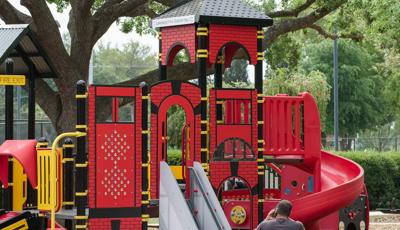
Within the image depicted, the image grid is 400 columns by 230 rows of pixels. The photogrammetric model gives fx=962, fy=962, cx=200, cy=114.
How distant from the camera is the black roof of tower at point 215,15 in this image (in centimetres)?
1545

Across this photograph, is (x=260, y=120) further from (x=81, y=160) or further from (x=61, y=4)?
(x=61, y=4)

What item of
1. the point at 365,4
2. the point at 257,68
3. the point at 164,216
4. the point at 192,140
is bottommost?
the point at 164,216

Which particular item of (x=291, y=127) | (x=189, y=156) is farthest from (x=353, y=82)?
(x=189, y=156)

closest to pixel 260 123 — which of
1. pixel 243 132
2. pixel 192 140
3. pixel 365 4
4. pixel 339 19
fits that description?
pixel 243 132

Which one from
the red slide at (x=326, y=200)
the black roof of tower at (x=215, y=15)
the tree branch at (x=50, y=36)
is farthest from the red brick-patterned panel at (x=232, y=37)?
the tree branch at (x=50, y=36)

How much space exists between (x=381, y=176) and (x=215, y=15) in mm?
16201

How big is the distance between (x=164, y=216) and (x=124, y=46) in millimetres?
108826

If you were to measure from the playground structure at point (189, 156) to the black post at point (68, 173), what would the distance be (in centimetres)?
2

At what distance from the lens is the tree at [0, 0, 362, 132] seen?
848 inches

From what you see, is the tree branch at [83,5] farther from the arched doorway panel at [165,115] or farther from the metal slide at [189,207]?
the metal slide at [189,207]

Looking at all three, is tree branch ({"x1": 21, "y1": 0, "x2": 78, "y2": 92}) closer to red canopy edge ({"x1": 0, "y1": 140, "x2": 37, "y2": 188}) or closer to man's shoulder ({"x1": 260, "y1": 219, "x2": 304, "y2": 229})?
red canopy edge ({"x1": 0, "y1": 140, "x2": 37, "y2": 188})

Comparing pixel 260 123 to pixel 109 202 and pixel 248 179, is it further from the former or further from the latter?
pixel 109 202

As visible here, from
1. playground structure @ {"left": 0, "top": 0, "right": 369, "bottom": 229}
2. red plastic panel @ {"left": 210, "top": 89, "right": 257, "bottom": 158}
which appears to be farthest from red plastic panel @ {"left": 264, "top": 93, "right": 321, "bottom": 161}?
red plastic panel @ {"left": 210, "top": 89, "right": 257, "bottom": 158}

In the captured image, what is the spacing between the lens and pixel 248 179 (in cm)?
1577
